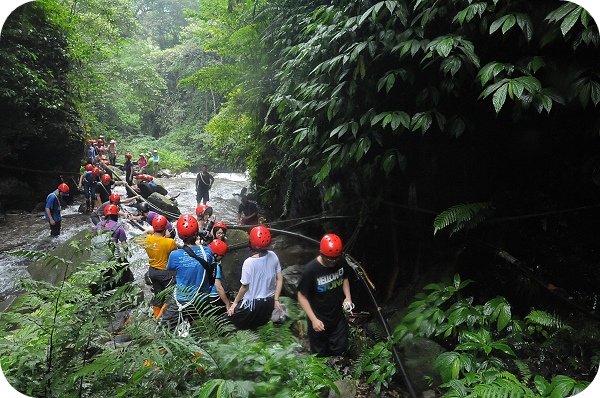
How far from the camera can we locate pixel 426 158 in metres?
3.82

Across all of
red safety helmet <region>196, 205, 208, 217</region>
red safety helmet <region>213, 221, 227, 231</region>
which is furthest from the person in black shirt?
red safety helmet <region>196, 205, 208, 217</region>

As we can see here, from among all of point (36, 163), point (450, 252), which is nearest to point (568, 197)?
point (450, 252)

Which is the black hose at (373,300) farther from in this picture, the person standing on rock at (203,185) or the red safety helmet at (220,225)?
the person standing on rock at (203,185)

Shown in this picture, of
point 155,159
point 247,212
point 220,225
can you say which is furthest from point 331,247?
point 155,159

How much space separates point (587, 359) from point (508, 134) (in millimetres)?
1909

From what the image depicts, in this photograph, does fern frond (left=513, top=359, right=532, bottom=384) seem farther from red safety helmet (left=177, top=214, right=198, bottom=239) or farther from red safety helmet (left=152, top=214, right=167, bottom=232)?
red safety helmet (left=152, top=214, right=167, bottom=232)

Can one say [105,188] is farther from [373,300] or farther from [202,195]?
[373,300]

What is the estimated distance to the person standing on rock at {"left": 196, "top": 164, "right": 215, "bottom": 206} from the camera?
15.5 ft

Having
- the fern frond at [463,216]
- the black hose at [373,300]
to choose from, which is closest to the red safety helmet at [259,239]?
the black hose at [373,300]

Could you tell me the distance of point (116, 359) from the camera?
210 centimetres

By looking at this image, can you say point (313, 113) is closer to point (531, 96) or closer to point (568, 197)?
point (531, 96)

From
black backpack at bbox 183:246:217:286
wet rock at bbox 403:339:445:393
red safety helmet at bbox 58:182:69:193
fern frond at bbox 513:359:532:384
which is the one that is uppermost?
red safety helmet at bbox 58:182:69:193

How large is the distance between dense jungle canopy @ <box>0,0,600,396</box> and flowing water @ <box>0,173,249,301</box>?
207 mm

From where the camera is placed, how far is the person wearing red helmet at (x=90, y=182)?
17.7ft
